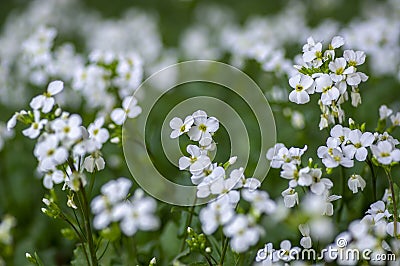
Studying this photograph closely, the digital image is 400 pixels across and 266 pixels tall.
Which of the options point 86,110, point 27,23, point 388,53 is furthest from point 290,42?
point 27,23

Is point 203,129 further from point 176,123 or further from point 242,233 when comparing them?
point 242,233

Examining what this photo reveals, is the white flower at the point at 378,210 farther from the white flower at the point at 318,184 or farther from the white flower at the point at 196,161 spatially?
the white flower at the point at 196,161

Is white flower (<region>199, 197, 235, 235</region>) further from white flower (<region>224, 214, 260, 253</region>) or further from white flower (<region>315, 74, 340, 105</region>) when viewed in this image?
white flower (<region>315, 74, 340, 105</region>)

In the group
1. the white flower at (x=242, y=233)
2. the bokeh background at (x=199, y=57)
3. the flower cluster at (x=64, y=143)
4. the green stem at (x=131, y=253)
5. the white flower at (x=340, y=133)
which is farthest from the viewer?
the bokeh background at (x=199, y=57)

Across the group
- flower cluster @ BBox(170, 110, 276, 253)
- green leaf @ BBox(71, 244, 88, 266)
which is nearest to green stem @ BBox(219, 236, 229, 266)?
flower cluster @ BBox(170, 110, 276, 253)

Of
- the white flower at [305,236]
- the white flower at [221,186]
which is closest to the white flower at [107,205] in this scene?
the white flower at [221,186]

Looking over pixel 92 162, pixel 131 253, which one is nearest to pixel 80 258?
pixel 131 253
